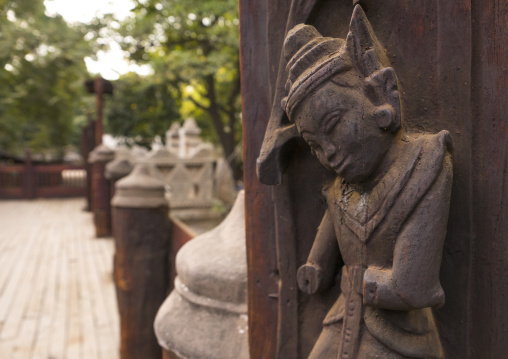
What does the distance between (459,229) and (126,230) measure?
2.10 m

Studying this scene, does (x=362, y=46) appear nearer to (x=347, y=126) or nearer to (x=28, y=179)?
(x=347, y=126)

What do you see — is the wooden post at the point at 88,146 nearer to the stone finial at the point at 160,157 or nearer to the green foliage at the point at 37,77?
the green foliage at the point at 37,77

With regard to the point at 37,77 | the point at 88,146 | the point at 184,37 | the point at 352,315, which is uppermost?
the point at 37,77

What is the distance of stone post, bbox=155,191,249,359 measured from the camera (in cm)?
140

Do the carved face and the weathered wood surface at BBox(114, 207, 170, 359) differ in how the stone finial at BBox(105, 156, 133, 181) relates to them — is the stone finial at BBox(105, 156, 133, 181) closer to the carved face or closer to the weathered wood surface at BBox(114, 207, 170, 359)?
the weathered wood surface at BBox(114, 207, 170, 359)

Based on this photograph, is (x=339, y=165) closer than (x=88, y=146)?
Yes

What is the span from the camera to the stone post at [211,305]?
1403mm

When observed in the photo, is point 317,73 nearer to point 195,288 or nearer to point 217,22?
point 195,288

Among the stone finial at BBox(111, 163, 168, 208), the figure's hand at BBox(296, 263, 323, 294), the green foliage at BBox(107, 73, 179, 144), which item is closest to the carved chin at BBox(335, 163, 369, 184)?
the figure's hand at BBox(296, 263, 323, 294)

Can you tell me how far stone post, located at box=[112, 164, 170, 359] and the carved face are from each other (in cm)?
196

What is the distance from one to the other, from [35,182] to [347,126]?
38.1ft

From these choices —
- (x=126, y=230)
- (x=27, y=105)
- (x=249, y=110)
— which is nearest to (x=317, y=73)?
(x=249, y=110)

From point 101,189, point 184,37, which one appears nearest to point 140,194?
point 101,189

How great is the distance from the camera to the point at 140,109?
8461 millimetres
